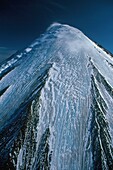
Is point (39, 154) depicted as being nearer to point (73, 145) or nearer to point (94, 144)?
point (73, 145)

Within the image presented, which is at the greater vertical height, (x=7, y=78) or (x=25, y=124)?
(x=7, y=78)

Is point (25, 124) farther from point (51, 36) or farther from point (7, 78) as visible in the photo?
point (51, 36)

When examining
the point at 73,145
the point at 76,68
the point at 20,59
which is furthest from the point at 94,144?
the point at 20,59

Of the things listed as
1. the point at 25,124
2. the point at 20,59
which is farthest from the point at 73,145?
the point at 20,59

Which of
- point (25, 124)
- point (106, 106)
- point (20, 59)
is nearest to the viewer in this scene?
point (25, 124)

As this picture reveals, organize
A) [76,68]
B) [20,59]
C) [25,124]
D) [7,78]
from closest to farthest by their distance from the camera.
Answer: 1. [25,124]
2. [76,68]
3. [7,78]
4. [20,59]

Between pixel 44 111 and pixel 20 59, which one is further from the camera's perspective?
pixel 20 59

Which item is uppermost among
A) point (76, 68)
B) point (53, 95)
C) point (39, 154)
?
point (76, 68)
